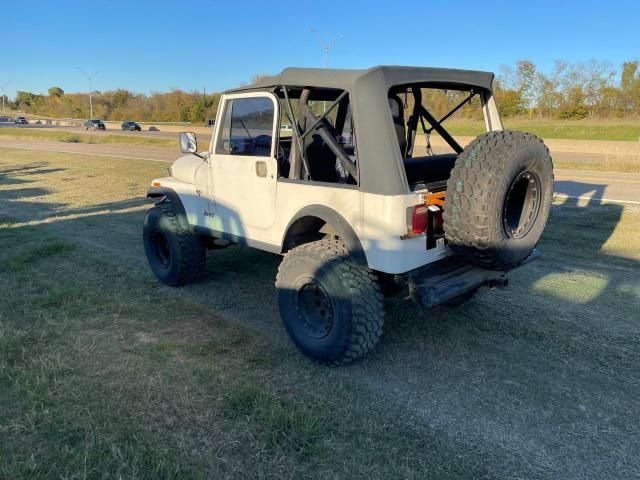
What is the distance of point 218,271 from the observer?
19.6 feet

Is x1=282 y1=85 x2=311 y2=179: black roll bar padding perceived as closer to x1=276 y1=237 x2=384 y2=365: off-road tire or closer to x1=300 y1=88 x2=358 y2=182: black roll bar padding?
x1=300 y1=88 x2=358 y2=182: black roll bar padding

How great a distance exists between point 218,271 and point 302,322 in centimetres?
244

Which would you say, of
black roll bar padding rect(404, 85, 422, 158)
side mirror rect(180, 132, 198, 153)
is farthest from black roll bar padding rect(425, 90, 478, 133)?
side mirror rect(180, 132, 198, 153)

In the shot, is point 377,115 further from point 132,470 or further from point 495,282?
point 132,470

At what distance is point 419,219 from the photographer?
3.31 m

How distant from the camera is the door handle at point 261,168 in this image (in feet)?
13.6

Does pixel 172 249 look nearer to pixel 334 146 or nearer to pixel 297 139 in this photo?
pixel 297 139

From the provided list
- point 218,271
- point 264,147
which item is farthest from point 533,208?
point 218,271

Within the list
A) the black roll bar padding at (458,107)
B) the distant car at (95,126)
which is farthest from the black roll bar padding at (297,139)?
the distant car at (95,126)

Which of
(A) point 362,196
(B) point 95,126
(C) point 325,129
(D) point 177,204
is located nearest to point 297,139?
(C) point 325,129

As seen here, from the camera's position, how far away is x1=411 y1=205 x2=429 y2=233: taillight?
10.8ft

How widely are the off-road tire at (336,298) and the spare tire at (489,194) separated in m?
0.69

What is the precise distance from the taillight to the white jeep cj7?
1 cm

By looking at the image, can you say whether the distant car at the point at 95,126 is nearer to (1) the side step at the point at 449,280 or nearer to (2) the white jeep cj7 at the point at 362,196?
(2) the white jeep cj7 at the point at 362,196
